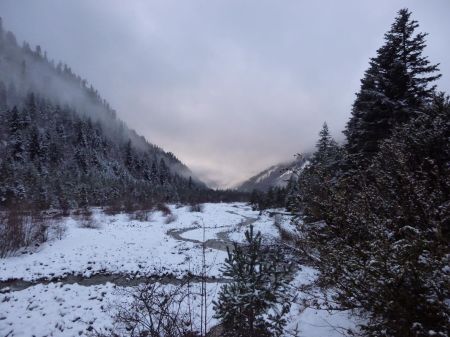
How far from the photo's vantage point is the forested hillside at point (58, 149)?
57.2 metres

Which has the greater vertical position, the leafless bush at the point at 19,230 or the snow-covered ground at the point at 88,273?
the leafless bush at the point at 19,230

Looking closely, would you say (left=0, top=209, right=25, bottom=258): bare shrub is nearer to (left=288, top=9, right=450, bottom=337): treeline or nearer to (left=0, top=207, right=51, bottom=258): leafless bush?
(left=0, top=207, right=51, bottom=258): leafless bush

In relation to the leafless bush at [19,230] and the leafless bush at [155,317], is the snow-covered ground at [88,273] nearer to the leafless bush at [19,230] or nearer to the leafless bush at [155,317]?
the leafless bush at [19,230]

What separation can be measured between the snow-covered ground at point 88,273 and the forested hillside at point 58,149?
14980 mm

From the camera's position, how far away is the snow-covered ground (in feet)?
30.1

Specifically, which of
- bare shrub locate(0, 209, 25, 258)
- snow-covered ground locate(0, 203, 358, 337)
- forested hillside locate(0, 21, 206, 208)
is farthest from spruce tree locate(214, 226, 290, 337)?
forested hillside locate(0, 21, 206, 208)

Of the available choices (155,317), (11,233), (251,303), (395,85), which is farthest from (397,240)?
(11,233)


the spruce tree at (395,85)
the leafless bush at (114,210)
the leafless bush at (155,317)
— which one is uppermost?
the spruce tree at (395,85)

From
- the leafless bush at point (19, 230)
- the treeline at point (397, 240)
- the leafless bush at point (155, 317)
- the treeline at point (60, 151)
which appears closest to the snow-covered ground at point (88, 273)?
the leafless bush at point (19, 230)

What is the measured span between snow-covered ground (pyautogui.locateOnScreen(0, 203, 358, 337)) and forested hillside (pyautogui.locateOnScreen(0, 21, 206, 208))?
15.0 m

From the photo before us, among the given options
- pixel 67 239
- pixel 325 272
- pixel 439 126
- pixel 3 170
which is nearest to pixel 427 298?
pixel 325 272

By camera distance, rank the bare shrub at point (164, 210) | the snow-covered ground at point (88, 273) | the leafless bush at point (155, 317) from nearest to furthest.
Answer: the leafless bush at point (155, 317)
the snow-covered ground at point (88, 273)
the bare shrub at point (164, 210)

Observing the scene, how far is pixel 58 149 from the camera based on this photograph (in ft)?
346

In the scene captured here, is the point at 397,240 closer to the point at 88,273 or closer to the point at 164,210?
the point at 88,273
